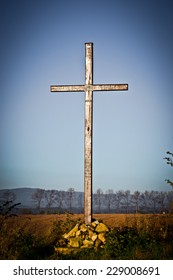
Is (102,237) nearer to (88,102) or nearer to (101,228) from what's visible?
(101,228)

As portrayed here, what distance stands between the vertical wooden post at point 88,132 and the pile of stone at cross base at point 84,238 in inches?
9.2

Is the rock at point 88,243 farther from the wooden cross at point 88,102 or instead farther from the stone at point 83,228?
the wooden cross at point 88,102

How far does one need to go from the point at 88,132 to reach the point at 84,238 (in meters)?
2.45

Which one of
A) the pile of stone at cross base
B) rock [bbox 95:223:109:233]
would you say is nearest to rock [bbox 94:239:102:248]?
the pile of stone at cross base

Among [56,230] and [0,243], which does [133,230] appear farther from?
[0,243]

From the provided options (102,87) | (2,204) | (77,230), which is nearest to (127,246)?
(77,230)

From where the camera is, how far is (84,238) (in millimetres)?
7121

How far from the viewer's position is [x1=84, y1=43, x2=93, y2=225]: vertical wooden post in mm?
7492

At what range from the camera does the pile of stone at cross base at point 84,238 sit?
276 inches

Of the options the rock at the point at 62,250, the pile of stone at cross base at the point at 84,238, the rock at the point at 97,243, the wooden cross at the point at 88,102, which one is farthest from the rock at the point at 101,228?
the rock at the point at 62,250

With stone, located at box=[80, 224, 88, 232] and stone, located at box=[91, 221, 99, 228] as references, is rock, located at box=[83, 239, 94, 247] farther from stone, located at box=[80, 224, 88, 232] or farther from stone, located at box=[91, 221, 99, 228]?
stone, located at box=[91, 221, 99, 228]
